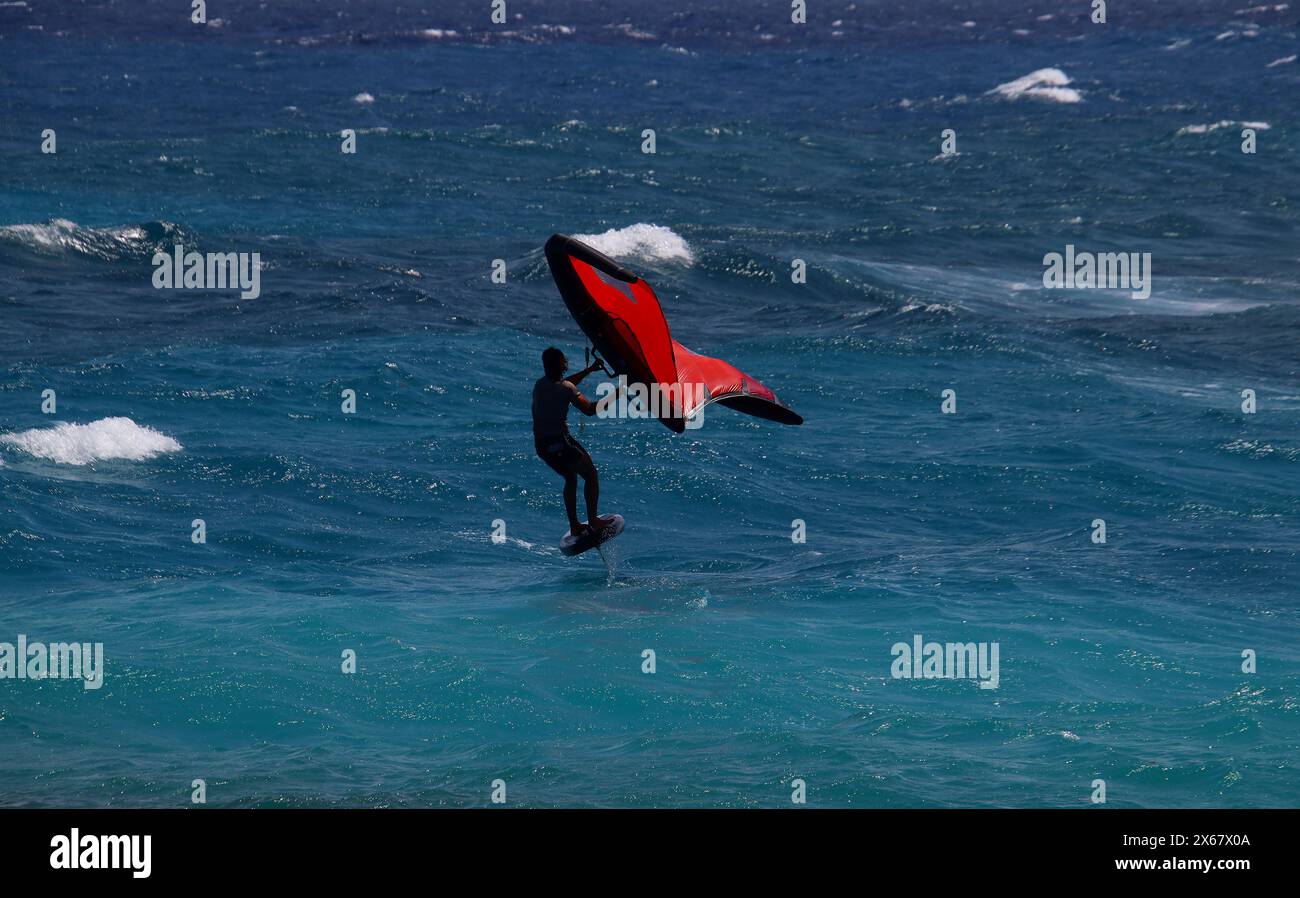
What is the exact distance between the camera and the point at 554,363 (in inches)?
562

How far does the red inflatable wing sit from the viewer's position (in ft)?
44.4

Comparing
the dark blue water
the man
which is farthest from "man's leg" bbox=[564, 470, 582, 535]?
the dark blue water

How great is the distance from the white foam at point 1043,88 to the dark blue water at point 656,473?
5911mm

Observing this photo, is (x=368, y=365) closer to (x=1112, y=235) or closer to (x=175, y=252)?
(x=175, y=252)

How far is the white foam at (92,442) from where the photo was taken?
67.0 ft

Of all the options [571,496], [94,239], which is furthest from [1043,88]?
[571,496]

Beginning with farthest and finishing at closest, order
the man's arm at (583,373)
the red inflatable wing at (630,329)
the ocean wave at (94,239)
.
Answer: the ocean wave at (94,239) < the man's arm at (583,373) < the red inflatable wing at (630,329)

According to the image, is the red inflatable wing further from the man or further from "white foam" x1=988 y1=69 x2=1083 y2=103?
"white foam" x1=988 y1=69 x2=1083 y2=103

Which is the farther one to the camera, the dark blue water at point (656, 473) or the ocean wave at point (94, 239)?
the ocean wave at point (94, 239)

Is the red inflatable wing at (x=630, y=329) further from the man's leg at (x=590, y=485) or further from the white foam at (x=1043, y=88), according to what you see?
the white foam at (x=1043, y=88)

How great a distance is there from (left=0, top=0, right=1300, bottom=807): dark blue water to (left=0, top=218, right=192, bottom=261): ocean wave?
13 cm

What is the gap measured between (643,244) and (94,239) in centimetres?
1167

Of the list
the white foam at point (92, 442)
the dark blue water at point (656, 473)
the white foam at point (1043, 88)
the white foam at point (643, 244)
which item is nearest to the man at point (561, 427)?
the dark blue water at point (656, 473)
